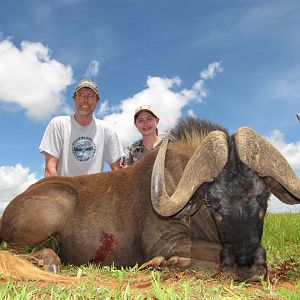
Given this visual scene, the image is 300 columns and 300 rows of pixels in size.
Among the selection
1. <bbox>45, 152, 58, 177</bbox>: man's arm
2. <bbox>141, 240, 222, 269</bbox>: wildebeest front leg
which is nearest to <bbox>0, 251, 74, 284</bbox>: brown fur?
<bbox>141, 240, 222, 269</bbox>: wildebeest front leg

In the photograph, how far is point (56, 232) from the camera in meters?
6.34

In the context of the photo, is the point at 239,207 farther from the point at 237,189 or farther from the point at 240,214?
the point at 237,189

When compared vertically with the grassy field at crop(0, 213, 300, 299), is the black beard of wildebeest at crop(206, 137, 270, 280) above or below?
above

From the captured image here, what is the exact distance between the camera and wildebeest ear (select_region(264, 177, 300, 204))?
520cm

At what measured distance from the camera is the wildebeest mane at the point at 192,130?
269 inches

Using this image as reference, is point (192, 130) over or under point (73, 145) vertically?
under

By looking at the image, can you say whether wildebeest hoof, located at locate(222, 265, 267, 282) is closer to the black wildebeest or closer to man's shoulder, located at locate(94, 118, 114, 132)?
the black wildebeest

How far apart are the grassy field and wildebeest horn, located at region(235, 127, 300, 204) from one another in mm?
1063

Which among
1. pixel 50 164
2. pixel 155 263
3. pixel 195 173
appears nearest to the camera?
pixel 195 173

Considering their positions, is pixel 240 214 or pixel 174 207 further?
pixel 174 207

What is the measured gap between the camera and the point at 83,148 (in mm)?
9453

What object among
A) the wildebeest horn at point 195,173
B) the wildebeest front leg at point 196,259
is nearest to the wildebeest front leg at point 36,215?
the wildebeest front leg at point 196,259

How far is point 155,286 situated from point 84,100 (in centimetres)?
626

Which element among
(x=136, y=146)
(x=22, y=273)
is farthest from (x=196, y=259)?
(x=136, y=146)
